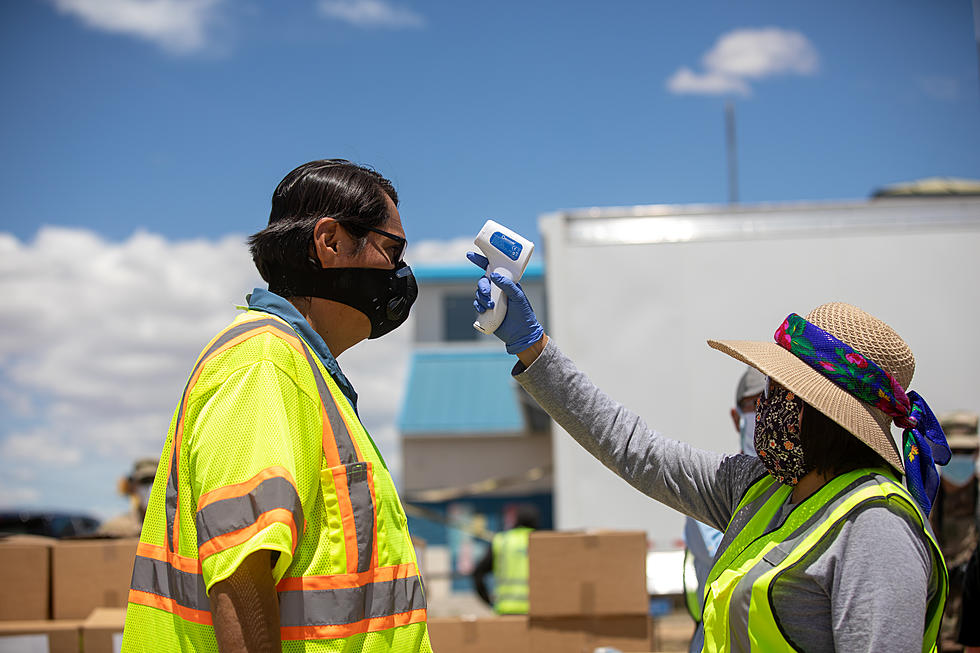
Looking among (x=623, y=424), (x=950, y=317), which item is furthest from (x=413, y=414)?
(x=623, y=424)

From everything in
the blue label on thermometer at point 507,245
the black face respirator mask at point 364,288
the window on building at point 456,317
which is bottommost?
the black face respirator mask at point 364,288

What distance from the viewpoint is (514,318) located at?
6.86 feet

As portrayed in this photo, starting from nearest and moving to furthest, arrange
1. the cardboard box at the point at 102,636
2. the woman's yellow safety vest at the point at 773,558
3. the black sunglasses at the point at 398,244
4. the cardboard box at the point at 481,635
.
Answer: the woman's yellow safety vest at the point at 773,558 < the black sunglasses at the point at 398,244 < the cardboard box at the point at 102,636 < the cardboard box at the point at 481,635

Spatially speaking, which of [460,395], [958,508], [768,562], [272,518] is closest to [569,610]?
[768,562]

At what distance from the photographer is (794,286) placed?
6.89 m

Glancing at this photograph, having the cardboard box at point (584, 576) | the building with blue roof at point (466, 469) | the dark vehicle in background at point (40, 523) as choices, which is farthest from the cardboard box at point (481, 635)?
the building with blue roof at point (466, 469)

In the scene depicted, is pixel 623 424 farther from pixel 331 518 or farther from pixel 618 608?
pixel 618 608

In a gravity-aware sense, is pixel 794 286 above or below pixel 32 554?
above

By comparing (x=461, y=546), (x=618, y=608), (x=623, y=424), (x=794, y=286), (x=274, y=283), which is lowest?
(x=461, y=546)

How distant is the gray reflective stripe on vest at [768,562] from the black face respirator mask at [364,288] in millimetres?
906

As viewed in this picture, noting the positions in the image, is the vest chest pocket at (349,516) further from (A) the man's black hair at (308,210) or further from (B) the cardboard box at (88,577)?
(B) the cardboard box at (88,577)

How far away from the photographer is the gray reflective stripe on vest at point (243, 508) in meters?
1.35

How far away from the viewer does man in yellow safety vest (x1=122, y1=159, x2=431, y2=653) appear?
4.42 feet

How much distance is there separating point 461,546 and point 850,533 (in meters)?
15.1
